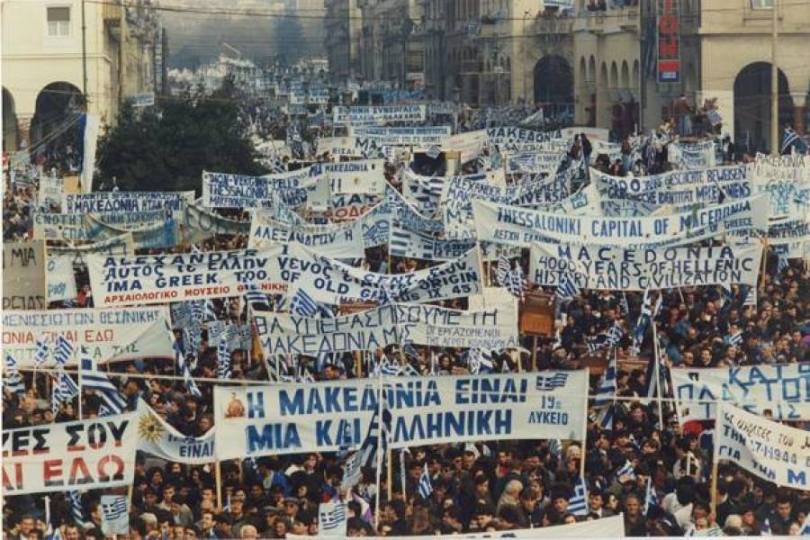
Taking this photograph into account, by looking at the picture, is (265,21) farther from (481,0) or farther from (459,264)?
(459,264)

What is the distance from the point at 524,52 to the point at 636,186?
191ft

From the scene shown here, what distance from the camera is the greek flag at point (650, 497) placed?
539 inches

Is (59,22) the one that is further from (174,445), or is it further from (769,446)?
(769,446)

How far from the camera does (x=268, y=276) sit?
19.2 m

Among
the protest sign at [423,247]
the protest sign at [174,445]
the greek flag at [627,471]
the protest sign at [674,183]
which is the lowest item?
the greek flag at [627,471]

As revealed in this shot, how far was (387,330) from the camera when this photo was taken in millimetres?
17078

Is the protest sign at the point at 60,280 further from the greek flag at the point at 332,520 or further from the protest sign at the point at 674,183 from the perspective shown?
the protest sign at the point at 674,183

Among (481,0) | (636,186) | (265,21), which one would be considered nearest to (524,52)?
(481,0)

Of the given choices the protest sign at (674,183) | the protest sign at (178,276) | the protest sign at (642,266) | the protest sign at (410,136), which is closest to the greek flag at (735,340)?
the protest sign at (642,266)

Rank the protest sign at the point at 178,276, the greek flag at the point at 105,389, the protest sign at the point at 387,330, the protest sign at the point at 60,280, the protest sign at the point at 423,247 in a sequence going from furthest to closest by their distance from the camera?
the protest sign at the point at 423,247 < the protest sign at the point at 60,280 < the protest sign at the point at 178,276 < the protest sign at the point at 387,330 < the greek flag at the point at 105,389

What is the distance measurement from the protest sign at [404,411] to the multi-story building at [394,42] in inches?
3617

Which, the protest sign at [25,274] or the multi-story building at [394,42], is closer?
the protest sign at [25,274]

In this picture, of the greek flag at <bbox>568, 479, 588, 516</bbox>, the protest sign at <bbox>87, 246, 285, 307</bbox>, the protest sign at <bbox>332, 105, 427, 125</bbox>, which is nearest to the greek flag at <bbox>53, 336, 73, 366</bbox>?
the protest sign at <bbox>87, 246, 285, 307</bbox>

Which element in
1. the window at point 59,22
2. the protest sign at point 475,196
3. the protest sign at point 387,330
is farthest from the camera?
the window at point 59,22
